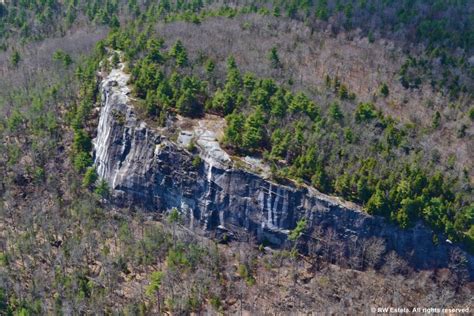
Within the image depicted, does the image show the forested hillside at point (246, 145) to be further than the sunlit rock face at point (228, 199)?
No

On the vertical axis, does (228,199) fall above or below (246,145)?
below

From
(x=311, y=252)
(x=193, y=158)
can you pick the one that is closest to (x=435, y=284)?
(x=311, y=252)

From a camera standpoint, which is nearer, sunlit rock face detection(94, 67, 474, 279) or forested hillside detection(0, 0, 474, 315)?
forested hillside detection(0, 0, 474, 315)

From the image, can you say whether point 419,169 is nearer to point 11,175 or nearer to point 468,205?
point 468,205

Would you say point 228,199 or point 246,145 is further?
point 228,199
